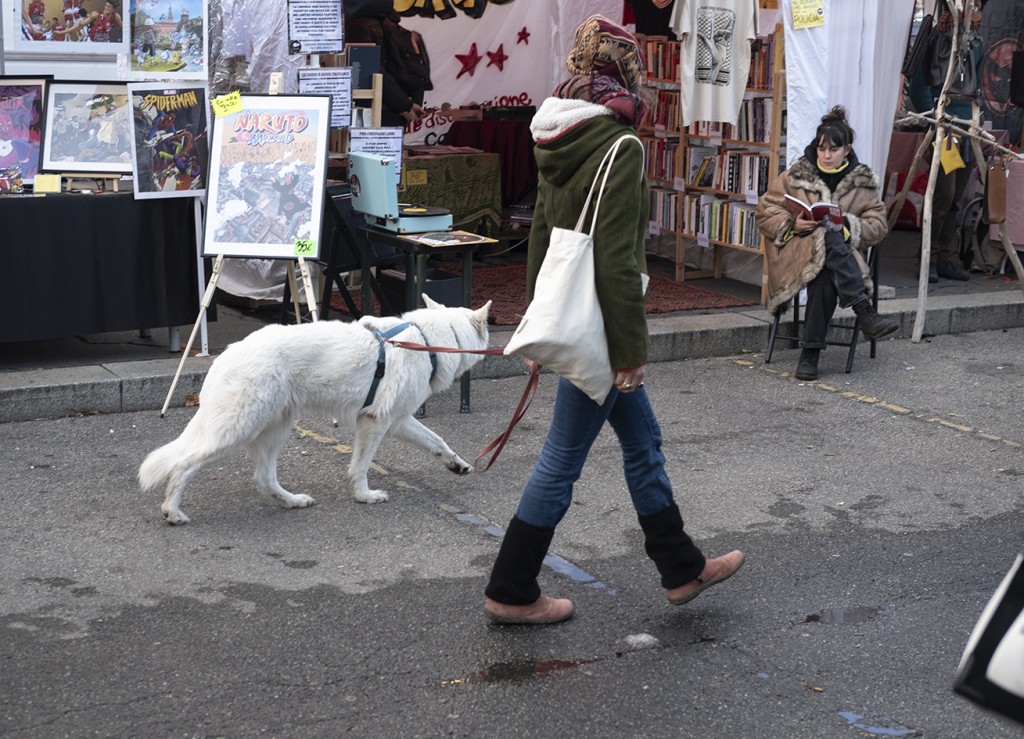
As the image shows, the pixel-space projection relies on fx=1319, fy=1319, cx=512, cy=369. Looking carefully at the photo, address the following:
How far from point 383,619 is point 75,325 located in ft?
12.6

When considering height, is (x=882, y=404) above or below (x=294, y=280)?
below

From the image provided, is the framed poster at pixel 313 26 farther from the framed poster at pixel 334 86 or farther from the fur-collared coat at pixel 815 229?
the fur-collared coat at pixel 815 229

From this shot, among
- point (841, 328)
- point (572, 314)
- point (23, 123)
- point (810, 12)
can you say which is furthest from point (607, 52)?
point (841, 328)

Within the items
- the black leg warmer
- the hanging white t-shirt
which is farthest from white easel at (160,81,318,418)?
the hanging white t-shirt

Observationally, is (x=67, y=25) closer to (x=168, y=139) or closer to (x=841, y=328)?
(x=168, y=139)

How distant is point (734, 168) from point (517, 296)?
6.46 ft

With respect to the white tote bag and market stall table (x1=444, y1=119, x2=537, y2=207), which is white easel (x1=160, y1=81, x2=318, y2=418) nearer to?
the white tote bag

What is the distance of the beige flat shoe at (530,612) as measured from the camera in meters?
4.54

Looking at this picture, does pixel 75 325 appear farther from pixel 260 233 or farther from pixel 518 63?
pixel 518 63

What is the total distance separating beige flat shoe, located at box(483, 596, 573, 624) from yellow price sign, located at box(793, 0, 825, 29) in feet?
18.9

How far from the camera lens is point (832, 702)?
411cm

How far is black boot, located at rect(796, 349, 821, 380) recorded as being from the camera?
8312 millimetres

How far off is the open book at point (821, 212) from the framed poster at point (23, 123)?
462 cm

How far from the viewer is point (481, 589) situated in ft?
16.2
